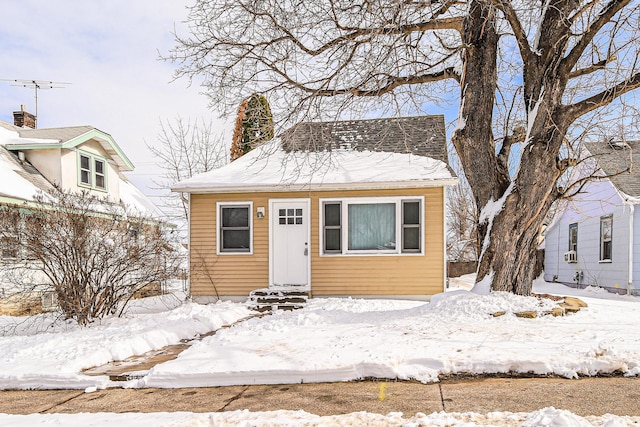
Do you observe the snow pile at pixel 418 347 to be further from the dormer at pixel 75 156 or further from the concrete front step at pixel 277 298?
the dormer at pixel 75 156

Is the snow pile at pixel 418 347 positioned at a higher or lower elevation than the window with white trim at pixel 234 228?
lower

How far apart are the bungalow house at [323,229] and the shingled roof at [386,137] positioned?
0.66 metres

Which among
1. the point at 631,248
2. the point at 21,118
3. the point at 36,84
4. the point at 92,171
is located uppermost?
the point at 36,84

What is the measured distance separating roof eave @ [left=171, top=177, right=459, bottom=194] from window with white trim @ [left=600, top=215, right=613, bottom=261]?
7212 mm

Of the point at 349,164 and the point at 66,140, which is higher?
Result: the point at 66,140

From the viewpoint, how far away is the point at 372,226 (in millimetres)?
9773

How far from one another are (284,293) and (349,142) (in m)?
4.80

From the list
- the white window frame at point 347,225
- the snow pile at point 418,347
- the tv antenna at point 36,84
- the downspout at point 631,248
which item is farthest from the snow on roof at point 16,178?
the downspout at point 631,248

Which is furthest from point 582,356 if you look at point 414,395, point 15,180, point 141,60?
point 15,180

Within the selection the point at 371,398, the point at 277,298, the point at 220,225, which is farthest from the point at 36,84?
the point at 371,398

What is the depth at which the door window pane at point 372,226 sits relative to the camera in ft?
31.8

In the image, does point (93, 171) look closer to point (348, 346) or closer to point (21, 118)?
point (21, 118)

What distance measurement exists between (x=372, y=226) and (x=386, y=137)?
121 inches

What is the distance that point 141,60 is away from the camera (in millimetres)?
7789
